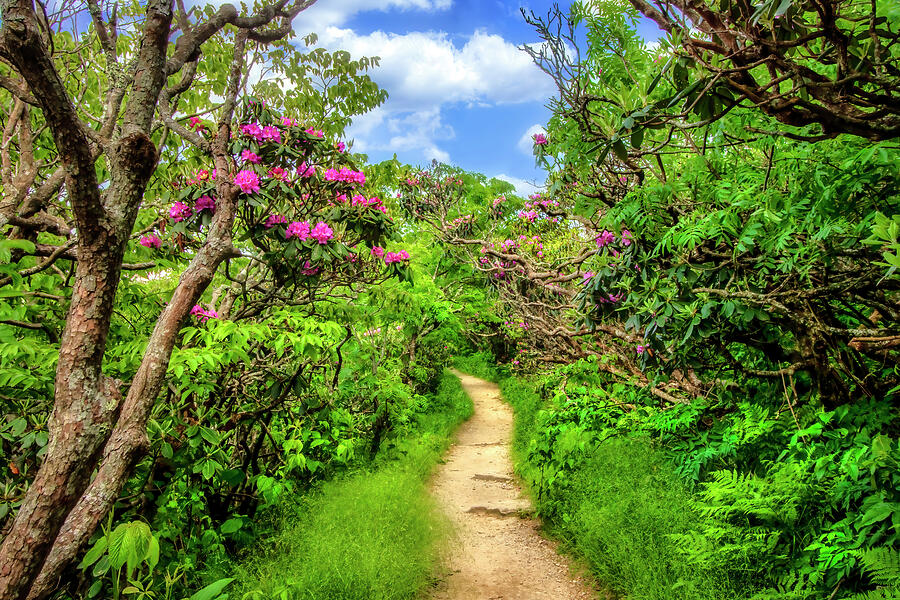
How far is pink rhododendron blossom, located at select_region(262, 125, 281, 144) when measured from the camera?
3.98m

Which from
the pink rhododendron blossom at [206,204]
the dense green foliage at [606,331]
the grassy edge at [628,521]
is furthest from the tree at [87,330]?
the grassy edge at [628,521]

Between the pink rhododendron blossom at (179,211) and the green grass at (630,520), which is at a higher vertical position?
the pink rhododendron blossom at (179,211)

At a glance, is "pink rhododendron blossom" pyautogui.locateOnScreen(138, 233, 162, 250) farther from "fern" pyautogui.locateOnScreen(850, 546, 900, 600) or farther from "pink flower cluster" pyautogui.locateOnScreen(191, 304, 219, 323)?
"fern" pyautogui.locateOnScreen(850, 546, 900, 600)

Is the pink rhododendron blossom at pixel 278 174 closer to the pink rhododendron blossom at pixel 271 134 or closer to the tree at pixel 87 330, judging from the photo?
the pink rhododendron blossom at pixel 271 134

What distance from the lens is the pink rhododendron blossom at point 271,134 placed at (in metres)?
3.98

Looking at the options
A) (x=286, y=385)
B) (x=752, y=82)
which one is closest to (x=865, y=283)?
(x=752, y=82)

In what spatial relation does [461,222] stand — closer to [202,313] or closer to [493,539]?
[493,539]

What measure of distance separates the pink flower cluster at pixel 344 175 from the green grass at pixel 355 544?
9.97ft

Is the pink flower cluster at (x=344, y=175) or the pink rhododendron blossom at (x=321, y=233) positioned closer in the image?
the pink rhododendron blossom at (x=321, y=233)

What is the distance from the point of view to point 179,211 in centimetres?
363

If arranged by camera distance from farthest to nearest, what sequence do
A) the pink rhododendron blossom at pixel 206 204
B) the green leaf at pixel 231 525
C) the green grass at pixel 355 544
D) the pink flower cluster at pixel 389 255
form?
1. the pink flower cluster at pixel 389 255
2. the green grass at pixel 355 544
3. the green leaf at pixel 231 525
4. the pink rhododendron blossom at pixel 206 204

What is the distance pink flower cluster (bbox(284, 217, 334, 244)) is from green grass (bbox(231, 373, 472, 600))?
2.38 meters

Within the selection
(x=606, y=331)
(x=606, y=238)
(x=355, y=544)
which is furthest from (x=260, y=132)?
(x=606, y=331)

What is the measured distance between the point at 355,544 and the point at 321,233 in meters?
2.82
